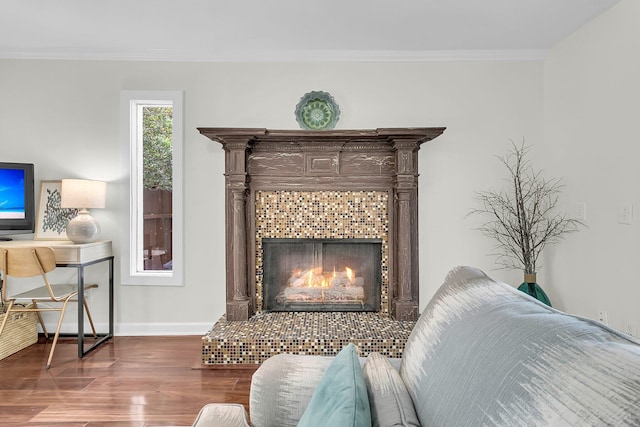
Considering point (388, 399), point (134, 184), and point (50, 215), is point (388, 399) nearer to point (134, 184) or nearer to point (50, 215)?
point (134, 184)

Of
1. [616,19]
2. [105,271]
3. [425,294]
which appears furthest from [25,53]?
[616,19]

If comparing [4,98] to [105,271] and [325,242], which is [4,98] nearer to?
[105,271]

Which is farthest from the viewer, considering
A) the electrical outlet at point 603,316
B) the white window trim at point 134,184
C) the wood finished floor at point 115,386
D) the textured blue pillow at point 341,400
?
the white window trim at point 134,184

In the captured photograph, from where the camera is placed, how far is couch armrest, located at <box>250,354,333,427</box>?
1.26 metres

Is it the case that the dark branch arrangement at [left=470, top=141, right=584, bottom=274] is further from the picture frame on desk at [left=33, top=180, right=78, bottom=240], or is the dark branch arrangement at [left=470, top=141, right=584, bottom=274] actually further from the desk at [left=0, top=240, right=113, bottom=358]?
the picture frame on desk at [left=33, top=180, right=78, bottom=240]

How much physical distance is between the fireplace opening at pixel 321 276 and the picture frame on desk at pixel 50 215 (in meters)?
1.78

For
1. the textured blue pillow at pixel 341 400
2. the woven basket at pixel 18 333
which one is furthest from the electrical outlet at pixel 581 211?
the woven basket at pixel 18 333

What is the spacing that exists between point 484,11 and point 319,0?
1.14 metres

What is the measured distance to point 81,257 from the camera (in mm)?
3275

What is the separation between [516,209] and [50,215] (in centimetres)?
405

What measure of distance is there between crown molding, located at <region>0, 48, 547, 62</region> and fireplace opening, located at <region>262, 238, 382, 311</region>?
161cm

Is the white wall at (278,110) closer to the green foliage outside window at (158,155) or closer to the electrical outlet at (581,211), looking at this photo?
the green foliage outside window at (158,155)

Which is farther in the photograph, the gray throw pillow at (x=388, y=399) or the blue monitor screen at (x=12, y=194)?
the blue monitor screen at (x=12, y=194)

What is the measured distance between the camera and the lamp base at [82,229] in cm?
347
